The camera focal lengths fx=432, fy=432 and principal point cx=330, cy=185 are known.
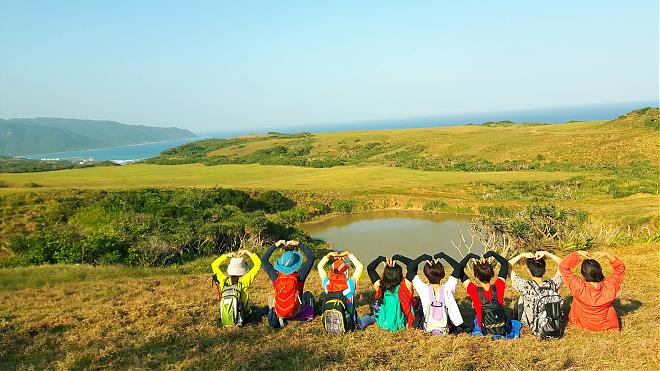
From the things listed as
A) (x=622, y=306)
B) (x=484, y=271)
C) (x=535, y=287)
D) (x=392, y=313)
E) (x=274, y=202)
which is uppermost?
(x=484, y=271)

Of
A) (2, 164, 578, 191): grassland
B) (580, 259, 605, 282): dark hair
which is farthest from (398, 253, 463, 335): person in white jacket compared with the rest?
(2, 164, 578, 191): grassland

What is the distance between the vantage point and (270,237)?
2327cm

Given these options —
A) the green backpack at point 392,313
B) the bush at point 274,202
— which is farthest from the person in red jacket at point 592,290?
the bush at point 274,202

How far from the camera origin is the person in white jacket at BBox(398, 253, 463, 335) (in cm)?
682

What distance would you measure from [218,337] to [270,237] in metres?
15.9

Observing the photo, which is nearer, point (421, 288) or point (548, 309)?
point (548, 309)

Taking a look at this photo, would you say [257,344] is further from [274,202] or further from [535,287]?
[274,202]

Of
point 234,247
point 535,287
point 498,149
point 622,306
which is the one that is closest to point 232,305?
point 535,287

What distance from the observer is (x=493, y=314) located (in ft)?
22.2

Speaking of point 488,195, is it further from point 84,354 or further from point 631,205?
point 84,354

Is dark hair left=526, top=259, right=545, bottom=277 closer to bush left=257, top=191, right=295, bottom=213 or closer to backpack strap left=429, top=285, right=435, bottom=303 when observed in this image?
backpack strap left=429, top=285, right=435, bottom=303

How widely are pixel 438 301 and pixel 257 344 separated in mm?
3011

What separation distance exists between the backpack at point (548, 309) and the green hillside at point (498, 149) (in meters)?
50.5

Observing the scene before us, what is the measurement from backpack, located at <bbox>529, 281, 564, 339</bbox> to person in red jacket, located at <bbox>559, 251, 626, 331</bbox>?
0.27 metres
